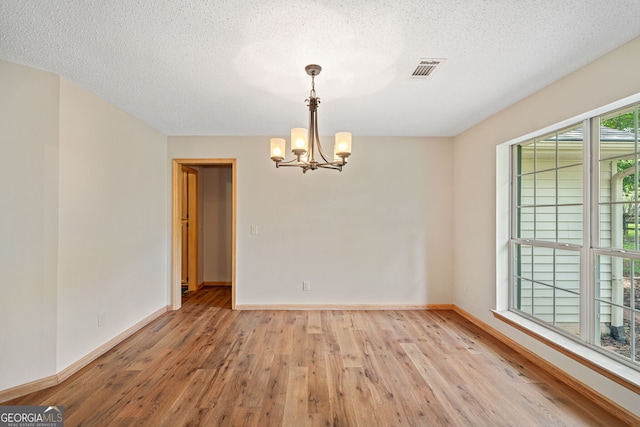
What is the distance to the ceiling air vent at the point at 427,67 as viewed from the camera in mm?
2070

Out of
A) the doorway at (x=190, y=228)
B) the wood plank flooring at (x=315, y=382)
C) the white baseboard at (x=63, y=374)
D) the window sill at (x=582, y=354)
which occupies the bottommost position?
the wood plank flooring at (x=315, y=382)

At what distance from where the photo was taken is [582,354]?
6.95 ft

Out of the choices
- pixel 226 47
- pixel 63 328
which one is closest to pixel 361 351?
pixel 63 328

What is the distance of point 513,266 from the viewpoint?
3.06 meters

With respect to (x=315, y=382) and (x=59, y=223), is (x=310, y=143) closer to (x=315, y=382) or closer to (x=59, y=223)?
(x=315, y=382)

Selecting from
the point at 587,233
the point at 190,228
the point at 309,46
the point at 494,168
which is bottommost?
the point at 190,228

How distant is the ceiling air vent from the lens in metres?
2.07

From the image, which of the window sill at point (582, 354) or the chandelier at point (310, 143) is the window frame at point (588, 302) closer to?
the window sill at point (582, 354)

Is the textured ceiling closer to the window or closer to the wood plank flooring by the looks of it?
the window

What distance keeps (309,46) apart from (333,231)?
2520 millimetres

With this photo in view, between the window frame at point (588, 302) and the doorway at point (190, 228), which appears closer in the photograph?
the window frame at point (588, 302)

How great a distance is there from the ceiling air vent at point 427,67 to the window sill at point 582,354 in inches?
92.7

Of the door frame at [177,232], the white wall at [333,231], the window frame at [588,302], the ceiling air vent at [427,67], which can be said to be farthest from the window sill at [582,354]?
the door frame at [177,232]

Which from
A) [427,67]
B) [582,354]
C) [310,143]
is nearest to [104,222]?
[310,143]
